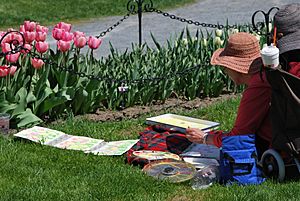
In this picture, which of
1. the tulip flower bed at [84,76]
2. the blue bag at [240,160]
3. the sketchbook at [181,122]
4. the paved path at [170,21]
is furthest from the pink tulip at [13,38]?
the paved path at [170,21]

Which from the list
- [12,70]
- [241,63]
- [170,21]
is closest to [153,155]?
[241,63]

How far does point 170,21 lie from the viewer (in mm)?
14195

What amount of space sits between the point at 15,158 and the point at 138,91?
1.94 meters

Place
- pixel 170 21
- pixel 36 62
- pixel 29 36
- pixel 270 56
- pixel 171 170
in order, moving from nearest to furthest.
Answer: pixel 270 56
pixel 171 170
pixel 36 62
pixel 29 36
pixel 170 21

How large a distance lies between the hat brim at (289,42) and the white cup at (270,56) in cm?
20

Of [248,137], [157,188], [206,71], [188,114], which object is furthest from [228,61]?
[206,71]

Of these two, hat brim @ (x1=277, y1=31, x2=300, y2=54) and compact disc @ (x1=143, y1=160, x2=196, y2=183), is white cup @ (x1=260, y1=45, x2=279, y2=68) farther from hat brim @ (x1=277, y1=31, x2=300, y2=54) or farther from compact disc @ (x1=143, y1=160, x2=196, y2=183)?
compact disc @ (x1=143, y1=160, x2=196, y2=183)

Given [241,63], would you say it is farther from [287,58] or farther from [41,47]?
[41,47]

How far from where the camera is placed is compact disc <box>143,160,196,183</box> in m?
4.89

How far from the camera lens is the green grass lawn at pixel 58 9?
14461 millimetres

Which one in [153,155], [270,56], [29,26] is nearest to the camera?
[270,56]

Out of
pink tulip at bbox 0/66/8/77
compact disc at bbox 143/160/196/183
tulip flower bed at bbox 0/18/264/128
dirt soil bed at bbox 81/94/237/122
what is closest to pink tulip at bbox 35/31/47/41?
tulip flower bed at bbox 0/18/264/128

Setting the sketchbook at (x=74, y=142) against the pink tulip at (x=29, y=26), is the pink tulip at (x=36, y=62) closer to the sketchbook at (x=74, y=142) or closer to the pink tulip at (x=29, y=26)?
the pink tulip at (x=29, y=26)

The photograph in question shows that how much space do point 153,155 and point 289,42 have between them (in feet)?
4.10
